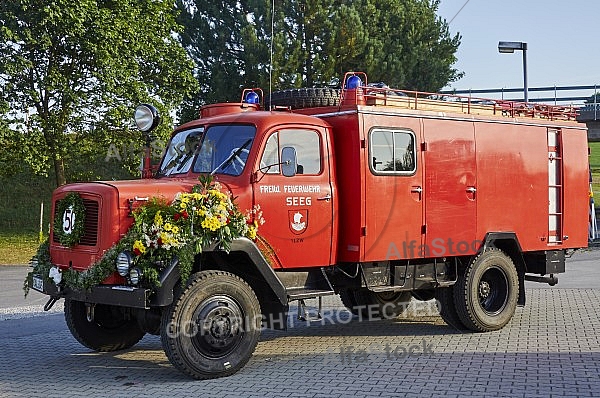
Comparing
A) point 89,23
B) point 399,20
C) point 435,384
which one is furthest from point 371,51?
point 435,384

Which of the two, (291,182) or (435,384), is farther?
(291,182)

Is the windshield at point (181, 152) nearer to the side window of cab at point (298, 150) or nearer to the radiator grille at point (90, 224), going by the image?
the side window of cab at point (298, 150)

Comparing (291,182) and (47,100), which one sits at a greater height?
(47,100)

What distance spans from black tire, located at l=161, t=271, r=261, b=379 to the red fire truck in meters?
0.01

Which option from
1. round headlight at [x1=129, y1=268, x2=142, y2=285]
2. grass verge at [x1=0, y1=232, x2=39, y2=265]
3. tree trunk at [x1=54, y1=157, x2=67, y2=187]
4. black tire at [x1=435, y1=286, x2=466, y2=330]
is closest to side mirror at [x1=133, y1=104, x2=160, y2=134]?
round headlight at [x1=129, y1=268, x2=142, y2=285]

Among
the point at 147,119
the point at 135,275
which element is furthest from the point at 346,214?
the point at 135,275

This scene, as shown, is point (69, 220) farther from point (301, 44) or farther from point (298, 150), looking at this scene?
point (301, 44)

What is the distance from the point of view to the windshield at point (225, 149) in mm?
8203

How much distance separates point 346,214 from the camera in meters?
8.81

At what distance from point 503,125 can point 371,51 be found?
747 inches

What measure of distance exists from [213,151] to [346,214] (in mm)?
1688

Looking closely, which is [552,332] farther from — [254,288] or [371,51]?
[371,51]

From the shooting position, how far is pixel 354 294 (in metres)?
11.3

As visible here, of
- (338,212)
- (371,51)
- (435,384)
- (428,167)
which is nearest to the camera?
(435,384)
